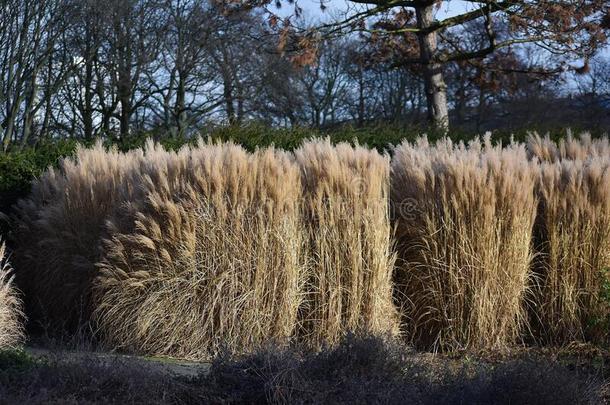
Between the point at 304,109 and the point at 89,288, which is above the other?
the point at 304,109

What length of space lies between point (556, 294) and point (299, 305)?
249 centimetres

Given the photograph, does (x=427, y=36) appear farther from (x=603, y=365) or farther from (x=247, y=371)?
(x=247, y=371)

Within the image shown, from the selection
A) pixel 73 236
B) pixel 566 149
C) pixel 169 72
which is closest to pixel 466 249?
pixel 566 149

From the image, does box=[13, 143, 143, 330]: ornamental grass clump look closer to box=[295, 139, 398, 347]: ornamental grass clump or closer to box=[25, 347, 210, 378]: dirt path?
box=[25, 347, 210, 378]: dirt path

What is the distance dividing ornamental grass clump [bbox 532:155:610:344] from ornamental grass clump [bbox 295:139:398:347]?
1.61m

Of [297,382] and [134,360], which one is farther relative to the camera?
[134,360]

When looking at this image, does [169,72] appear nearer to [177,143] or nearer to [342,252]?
[177,143]

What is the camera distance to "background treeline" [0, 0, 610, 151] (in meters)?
19.9

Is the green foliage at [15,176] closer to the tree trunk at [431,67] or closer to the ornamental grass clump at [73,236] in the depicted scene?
the ornamental grass clump at [73,236]

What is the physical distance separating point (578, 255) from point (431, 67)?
10191 millimetres

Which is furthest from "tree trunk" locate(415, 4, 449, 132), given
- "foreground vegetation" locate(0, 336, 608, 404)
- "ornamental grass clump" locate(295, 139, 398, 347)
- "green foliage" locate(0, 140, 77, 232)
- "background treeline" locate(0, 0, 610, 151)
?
"foreground vegetation" locate(0, 336, 608, 404)

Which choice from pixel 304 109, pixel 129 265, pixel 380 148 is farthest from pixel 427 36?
pixel 304 109

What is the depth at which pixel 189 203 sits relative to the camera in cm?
681

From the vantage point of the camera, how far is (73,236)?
7.79 m
